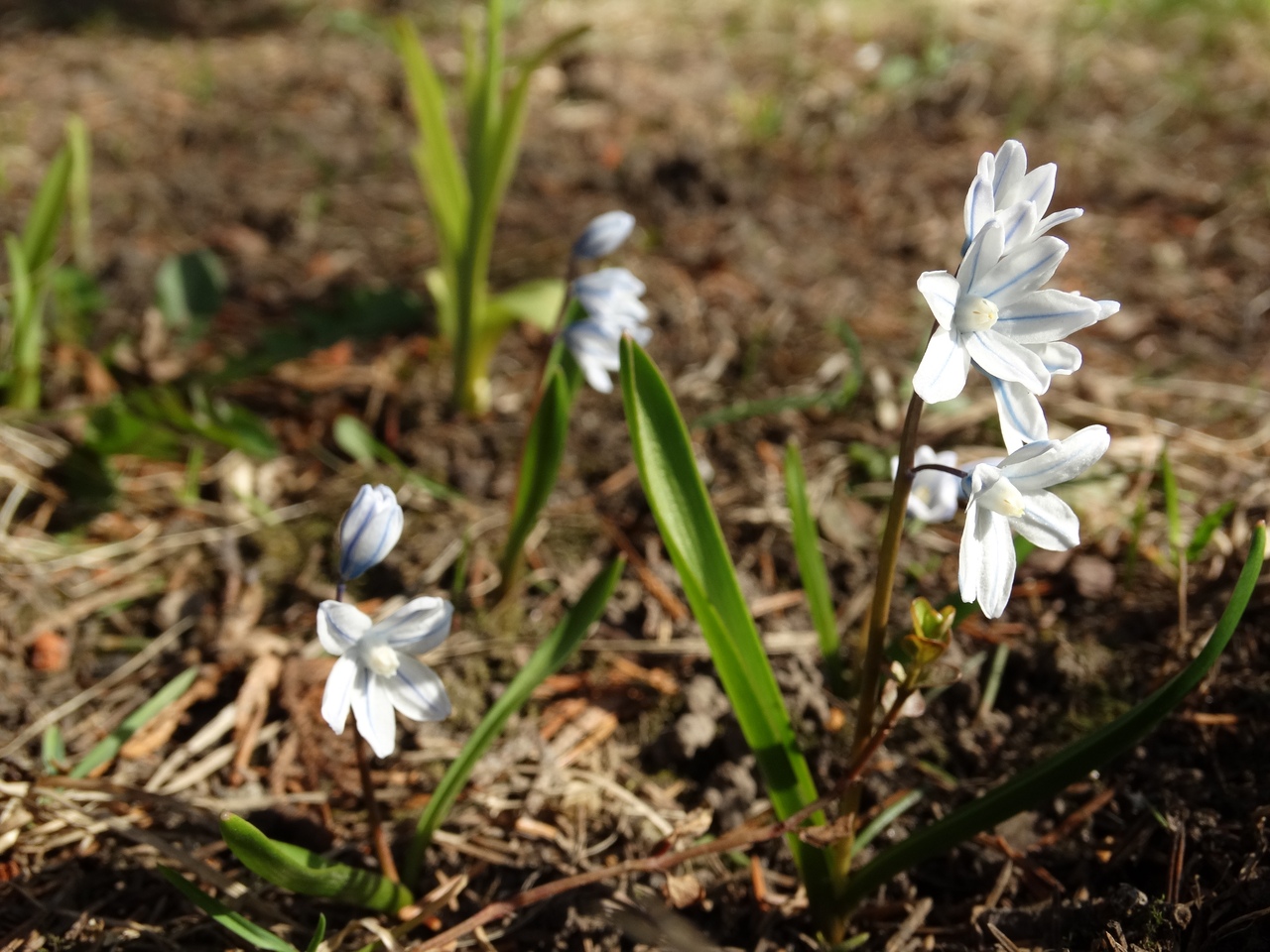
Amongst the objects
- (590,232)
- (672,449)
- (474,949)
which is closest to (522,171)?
(590,232)

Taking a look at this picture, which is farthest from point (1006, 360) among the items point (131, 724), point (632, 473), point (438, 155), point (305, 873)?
point (438, 155)

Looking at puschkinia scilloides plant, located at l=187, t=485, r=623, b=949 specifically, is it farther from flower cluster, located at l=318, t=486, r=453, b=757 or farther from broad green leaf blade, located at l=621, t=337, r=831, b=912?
broad green leaf blade, located at l=621, t=337, r=831, b=912

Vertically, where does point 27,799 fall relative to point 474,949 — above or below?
above

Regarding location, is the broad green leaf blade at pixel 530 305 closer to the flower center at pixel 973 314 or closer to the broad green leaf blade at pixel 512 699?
the broad green leaf blade at pixel 512 699

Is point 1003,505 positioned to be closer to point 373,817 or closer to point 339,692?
point 339,692

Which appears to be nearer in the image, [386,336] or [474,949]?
[474,949]

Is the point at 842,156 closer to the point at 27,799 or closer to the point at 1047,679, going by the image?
the point at 1047,679
